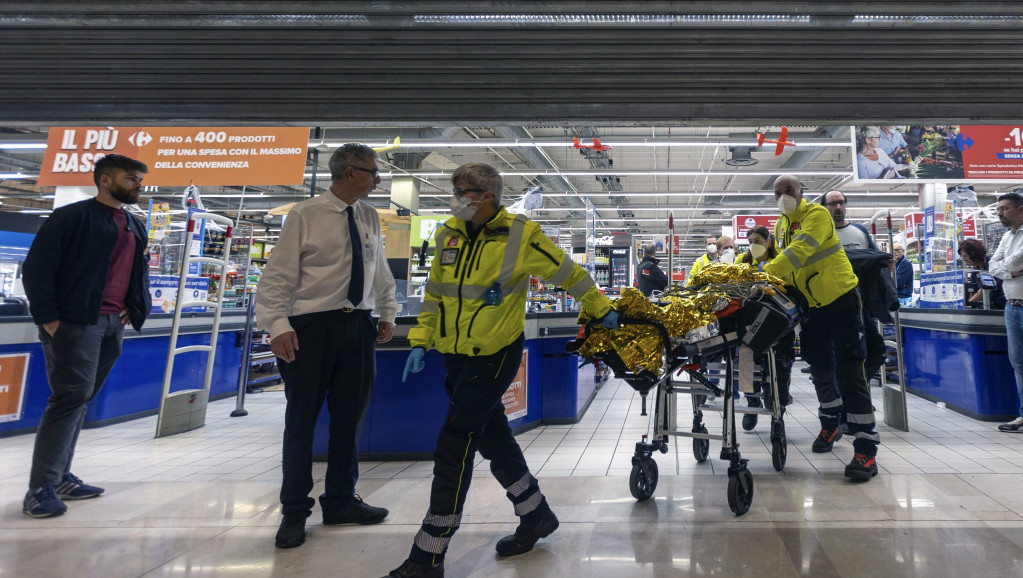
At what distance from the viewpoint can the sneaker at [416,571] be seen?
5.85 feet

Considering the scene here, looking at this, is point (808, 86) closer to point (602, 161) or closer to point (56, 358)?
point (56, 358)

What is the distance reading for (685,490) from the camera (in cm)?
275

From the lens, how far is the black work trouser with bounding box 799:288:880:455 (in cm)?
306

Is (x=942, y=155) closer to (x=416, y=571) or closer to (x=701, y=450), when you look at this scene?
(x=701, y=450)

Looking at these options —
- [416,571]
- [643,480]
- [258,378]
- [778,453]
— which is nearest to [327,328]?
[416,571]

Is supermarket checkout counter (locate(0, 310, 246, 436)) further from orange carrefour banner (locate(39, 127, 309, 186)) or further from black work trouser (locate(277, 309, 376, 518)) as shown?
black work trouser (locate(277, 309, 376, 518))

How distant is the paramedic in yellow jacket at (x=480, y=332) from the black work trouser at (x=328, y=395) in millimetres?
347

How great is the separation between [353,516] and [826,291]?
2783mm

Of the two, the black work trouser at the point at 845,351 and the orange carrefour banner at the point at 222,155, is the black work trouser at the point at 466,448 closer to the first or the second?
the black work trouser at the point at 845,351

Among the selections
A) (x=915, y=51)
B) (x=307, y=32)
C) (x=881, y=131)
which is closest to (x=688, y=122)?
(x=915, y=51)

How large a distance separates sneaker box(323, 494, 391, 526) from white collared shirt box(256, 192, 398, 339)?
0.85m

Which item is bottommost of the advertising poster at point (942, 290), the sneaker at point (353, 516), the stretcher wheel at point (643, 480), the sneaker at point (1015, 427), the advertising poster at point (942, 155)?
the sneaker at point (353, 516)

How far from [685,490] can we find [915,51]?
7.10 ft

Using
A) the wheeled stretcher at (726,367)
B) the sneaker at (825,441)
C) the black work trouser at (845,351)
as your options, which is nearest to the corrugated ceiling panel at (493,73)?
the wheeled stretcher at (726,367)
